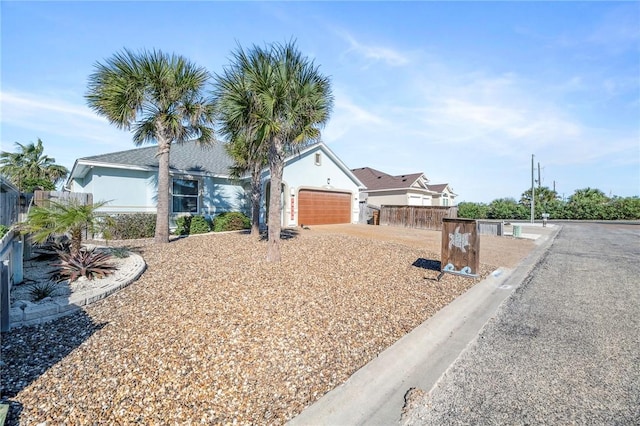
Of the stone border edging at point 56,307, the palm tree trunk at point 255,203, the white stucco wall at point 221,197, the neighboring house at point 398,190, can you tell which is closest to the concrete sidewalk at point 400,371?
the stone border edging at point 56,307

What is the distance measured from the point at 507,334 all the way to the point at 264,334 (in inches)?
142

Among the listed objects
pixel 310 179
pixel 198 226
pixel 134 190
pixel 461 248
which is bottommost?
pixel 461 248

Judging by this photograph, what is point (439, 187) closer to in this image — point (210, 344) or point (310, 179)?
point (310, 179)

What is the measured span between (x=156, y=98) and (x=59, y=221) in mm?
6214

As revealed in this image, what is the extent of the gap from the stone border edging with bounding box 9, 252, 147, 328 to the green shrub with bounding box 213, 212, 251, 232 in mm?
8967

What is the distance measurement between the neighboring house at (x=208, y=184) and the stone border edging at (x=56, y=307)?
7449 millimetres

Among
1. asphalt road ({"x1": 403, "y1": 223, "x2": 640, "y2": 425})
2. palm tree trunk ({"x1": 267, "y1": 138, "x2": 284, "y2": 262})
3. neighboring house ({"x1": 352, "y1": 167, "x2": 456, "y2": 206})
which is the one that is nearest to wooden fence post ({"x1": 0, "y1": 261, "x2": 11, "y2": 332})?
asphalt road ({"x1": 403, "y1": 223, "x2": 640, "y2": 425})

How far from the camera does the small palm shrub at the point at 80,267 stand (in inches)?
221

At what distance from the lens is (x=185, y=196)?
602 inches

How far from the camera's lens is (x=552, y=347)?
3988 millimetres

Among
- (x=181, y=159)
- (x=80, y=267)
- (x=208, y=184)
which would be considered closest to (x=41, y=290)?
(x=80, y=267)

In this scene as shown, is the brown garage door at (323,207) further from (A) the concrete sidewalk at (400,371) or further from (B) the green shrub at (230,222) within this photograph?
(A) the concrete sidewalk at (400,371)

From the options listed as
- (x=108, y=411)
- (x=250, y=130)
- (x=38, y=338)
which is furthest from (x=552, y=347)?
(x=250, y=130)

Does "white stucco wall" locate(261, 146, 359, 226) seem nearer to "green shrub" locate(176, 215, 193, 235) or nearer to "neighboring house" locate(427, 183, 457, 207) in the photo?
"green shrub" locate(176, 215, 193, 235)
